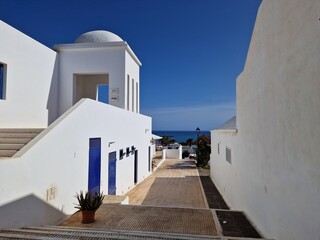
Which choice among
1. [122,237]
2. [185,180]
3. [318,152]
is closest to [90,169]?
[122,237]

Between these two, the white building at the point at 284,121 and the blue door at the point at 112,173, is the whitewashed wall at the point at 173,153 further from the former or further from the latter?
the white building at the point at 284,121

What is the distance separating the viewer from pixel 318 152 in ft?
10.6

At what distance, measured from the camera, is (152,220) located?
6598 millimetres

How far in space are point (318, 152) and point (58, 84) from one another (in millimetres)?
13418

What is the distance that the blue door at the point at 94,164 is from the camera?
341 inches

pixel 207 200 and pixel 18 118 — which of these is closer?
pixel 18 118

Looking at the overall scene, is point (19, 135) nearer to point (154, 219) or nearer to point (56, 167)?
point (56, 167)

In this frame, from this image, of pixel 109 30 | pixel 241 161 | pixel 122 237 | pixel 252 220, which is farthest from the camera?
pixel 109 30

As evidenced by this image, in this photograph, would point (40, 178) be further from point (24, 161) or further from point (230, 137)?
point (230, 137)

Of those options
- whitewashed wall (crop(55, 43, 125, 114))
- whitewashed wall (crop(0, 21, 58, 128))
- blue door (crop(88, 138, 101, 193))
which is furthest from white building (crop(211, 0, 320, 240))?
whitewashed wall (crop(55, 43, 125, 114))

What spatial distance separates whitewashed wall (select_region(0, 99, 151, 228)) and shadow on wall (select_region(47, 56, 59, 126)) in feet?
11.8

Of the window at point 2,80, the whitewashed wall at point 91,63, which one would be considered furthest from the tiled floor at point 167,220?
the whitewashed wall at point 91,63

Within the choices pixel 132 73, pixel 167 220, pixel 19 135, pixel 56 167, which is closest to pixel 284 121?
pixel 167 220

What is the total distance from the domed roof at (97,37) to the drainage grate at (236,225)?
12518 mm
